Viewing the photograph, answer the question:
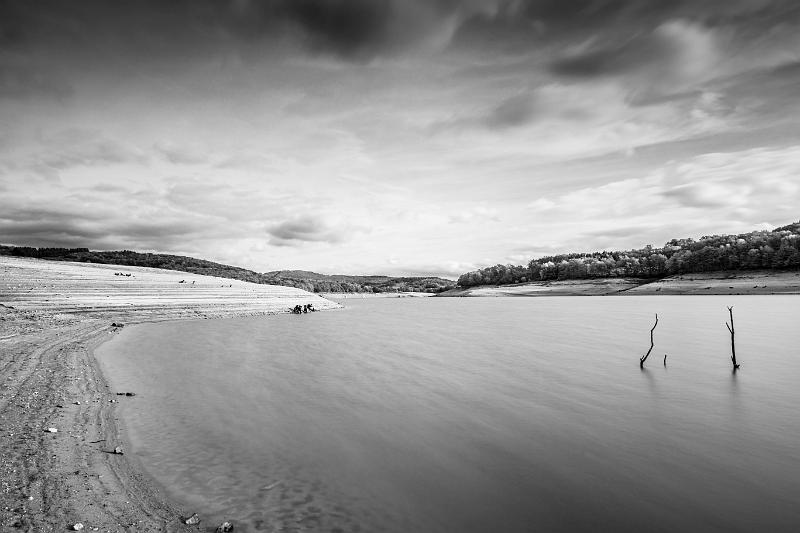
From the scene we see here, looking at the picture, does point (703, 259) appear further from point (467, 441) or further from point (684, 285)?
point (467, 441)

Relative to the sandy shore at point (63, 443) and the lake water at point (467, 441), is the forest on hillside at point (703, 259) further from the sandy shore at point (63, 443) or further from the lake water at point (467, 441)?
the sandy shore at point (63, 443)

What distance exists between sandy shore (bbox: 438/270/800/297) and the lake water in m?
103

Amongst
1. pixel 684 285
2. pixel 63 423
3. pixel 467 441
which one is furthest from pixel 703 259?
pixel 63 423

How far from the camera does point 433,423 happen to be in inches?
412

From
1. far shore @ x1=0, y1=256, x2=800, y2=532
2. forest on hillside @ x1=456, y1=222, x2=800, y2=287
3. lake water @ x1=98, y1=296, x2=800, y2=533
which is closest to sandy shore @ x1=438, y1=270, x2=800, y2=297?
forest on hillside @ x1=456, y1=222, x2=800, y2=287

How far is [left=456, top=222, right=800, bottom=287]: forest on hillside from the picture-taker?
10456 centimetres

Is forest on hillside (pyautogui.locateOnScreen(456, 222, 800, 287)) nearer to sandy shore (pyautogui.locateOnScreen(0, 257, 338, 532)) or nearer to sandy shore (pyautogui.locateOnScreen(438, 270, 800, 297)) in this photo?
sandy shore (pyautogui.locateOnScreen(438, 270, 800, 297))

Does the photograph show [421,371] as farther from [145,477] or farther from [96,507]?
[96,507]

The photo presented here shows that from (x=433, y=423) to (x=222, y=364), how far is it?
1152cm

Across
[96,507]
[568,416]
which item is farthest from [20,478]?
[568,416]

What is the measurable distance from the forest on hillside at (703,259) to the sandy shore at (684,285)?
420cm

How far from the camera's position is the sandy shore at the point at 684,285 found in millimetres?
95750

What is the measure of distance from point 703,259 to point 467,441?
14669 centimetres

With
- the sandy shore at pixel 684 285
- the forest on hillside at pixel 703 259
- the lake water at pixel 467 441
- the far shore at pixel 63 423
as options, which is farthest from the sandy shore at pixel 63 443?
the forest on hillside at pixel 703 259
